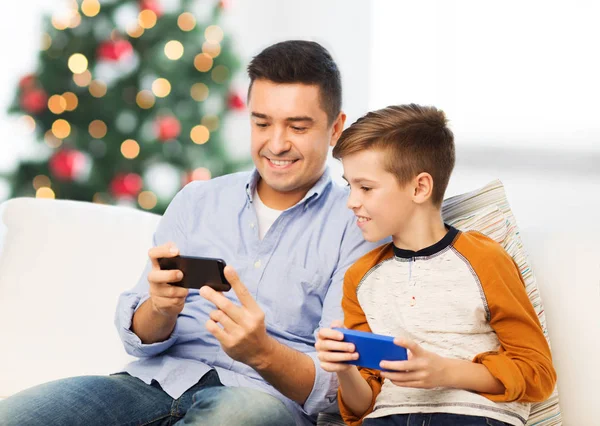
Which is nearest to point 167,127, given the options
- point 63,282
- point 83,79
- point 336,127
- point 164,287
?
point 83,79

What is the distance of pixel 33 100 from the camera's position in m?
3.86

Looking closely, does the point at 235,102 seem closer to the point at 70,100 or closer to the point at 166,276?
the point at 70,100

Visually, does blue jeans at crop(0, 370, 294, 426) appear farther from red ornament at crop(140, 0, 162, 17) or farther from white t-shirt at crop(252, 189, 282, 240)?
red ornament at crop(140, 0, 162, 17)

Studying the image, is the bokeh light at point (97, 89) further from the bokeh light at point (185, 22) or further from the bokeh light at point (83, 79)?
the bokeh light at point (185, 22)

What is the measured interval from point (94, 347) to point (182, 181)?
192 cm

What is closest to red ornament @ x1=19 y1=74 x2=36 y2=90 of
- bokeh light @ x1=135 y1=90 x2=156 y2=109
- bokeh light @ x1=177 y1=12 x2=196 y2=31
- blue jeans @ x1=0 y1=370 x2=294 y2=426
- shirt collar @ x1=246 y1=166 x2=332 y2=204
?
bokeh light @ x1=135 y1=90 x2=156 y2=109

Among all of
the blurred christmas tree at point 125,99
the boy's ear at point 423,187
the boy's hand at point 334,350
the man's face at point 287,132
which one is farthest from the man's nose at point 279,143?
the blurred christmas tree at point 125,99

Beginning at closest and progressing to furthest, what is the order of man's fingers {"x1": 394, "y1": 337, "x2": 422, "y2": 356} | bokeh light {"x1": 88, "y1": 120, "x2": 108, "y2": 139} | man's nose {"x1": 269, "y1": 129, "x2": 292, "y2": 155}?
1. man's fingers {"x1": 394, "y1": 337, "x2": 422, "y2": 356}
2. man's nose {"x1": 269, "y1": 129, "x2": 292, "y2": 155}
3. bokeh light {"x1": 88, "y1": 120, "x2": 108, "y2": 139}

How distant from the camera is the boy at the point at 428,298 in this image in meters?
1.57

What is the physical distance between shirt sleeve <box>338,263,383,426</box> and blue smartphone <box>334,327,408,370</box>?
283mm

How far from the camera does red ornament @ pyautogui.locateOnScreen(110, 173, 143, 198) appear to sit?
13.0ft

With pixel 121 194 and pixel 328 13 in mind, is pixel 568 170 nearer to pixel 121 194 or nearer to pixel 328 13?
pixel 328 13

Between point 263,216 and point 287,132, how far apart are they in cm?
23

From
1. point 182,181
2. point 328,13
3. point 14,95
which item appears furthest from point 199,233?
point 328,13
